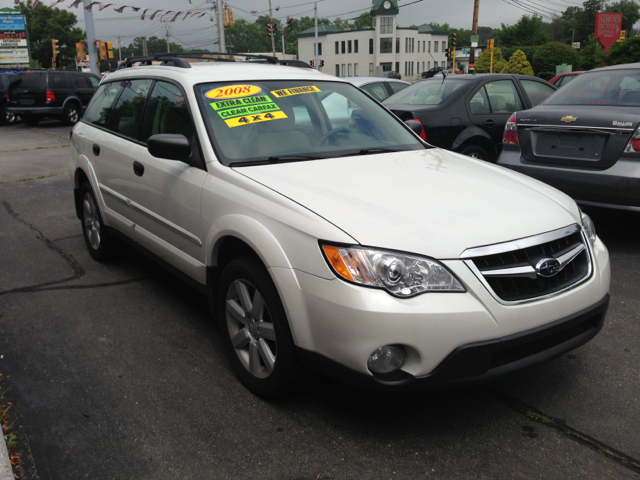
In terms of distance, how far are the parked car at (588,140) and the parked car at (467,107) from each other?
161cm

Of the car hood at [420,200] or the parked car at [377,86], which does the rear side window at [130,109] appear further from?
the parked car at [377,86]

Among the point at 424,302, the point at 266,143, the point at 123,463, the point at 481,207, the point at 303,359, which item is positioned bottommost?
the point at 123,463

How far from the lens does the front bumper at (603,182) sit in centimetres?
506

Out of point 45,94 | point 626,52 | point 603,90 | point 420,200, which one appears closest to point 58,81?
point 45,94

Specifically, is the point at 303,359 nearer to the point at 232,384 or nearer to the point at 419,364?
the point at 419,364

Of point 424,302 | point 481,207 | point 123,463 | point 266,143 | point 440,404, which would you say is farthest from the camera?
point 266,143

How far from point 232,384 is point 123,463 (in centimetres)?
79

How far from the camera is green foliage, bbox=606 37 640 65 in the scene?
77.4ft

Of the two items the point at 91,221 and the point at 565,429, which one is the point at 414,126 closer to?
the point at 565,429

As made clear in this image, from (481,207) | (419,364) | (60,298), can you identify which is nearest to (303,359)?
(419,364)

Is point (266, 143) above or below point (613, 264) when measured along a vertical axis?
above

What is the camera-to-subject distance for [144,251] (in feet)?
14.7

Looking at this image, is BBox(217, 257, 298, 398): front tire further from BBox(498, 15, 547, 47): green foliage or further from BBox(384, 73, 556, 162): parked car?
BBox(498, 15, 547, 47): green foliage

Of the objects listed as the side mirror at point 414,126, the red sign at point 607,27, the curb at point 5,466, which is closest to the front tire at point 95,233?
the side mirror at point 414,126
